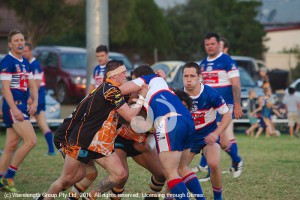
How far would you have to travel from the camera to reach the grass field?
898 centimetres

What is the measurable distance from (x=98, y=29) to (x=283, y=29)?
5024 cm

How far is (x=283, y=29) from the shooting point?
64500mm

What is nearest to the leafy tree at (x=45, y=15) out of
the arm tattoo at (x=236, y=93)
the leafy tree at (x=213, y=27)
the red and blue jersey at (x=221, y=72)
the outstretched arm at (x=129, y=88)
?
the red and blue jersey at (x=221, y=72)

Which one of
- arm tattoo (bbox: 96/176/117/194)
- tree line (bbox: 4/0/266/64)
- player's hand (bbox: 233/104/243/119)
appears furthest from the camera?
tree line (bbox: 4/0/266/64)

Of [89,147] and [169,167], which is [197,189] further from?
[89,147]

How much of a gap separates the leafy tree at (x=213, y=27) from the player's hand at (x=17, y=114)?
41.9 m

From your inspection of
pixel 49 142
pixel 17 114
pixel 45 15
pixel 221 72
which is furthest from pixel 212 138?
pixel 45 15

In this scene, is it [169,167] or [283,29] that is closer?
[169,167]

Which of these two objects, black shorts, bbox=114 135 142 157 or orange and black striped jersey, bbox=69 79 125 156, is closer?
orange and black striped jersey, bbox=69 79 125 156

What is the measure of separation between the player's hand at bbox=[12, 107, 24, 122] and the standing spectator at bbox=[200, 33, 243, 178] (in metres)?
3.10

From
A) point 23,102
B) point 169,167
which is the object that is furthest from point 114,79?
point 23,102

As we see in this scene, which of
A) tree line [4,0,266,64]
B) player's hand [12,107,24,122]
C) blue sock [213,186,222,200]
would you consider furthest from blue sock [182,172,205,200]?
tree line [4,0,266,64]

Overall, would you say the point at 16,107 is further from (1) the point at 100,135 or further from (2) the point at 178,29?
(2) the point at 178,29

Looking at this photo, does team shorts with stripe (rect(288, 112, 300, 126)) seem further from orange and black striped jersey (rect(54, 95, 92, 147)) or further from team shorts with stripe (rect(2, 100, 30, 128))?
orange and black striped jersey (rect(54, 95, 92, 147))
